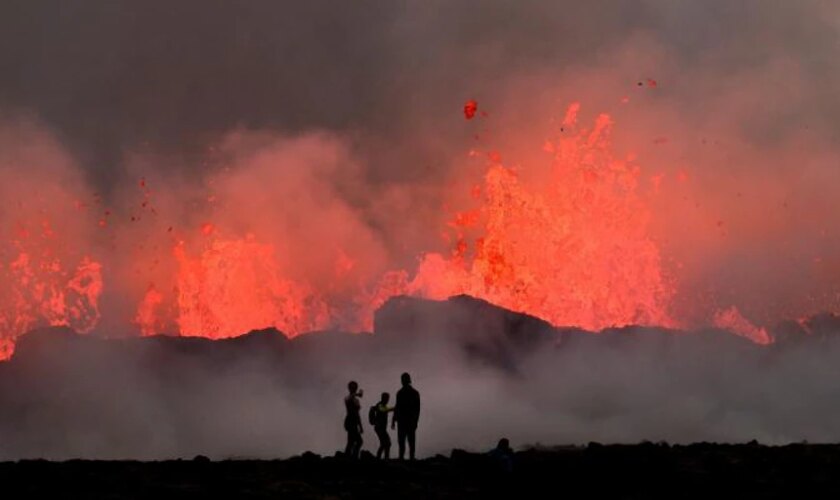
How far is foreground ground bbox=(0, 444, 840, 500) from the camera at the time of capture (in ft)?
96.5

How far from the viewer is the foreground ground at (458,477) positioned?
2941 cm

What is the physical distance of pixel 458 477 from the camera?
33.6 metres

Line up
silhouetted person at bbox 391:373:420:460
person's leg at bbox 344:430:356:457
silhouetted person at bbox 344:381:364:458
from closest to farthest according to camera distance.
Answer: silhouetted person at bbox 391:373:420:460 → silhouetted person at bbox 344:381:364:458 → person's leg at bbox 344:430:356:457

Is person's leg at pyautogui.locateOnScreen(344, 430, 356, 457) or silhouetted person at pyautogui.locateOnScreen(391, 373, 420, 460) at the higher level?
silhouetted person at pyautogui.locateOnScreen(391, 373, 420, 460)

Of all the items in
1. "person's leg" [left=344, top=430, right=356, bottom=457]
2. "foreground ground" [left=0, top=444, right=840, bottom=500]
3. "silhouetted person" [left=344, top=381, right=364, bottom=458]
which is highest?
"silhouetted person" [left=344, top=381, right=364, bottom=458]

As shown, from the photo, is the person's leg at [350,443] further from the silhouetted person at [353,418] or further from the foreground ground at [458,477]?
the foreground ground at [458,477]

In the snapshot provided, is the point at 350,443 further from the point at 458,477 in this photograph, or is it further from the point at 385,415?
the point at 458,477

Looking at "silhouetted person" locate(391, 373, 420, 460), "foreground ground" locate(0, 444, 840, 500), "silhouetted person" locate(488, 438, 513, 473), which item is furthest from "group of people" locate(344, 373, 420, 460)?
"silhouetted person" locate(488, 438, 513, 473)

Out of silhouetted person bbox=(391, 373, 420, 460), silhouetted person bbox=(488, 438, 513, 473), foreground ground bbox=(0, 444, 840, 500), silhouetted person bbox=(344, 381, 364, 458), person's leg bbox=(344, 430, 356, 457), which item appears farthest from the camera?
person's leg bbox=(344, 430, 356, 457)

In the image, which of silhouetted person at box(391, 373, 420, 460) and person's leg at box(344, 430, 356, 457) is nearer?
silhouetted person at box(391, 373, 420, 460)

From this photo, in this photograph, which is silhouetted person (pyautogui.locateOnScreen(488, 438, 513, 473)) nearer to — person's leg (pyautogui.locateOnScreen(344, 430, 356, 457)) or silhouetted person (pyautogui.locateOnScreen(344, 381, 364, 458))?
silhouetted person (pyautogui.locateOnScreen(344, 381, 364, 458))

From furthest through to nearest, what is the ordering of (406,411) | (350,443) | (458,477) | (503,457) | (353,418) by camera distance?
(350,443)
(353,418)
(406,411)
(458,477)
(503,457)

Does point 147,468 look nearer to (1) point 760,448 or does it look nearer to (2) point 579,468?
(2) point 579,468

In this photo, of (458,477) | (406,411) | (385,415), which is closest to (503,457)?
(458,477)
